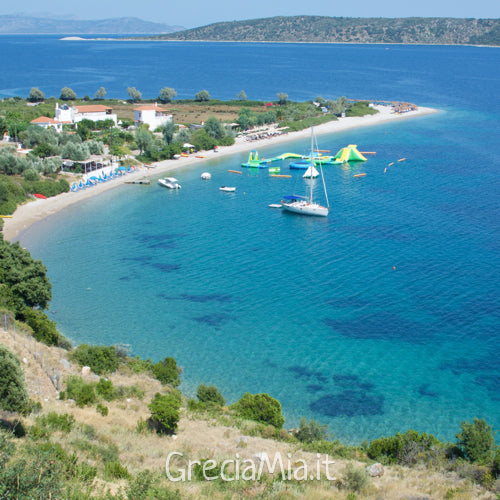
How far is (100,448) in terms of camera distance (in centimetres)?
1875

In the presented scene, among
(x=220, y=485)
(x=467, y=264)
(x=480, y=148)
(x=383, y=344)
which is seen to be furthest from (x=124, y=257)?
(x=480, y=148)

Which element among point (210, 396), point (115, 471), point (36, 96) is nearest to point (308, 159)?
point (210, 396)

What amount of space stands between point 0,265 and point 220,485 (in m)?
24.0

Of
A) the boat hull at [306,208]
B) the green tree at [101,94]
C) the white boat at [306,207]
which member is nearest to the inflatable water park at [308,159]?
the white boat at [306,207]

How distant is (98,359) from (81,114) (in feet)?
247

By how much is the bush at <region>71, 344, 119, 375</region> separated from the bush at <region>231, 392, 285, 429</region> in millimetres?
7016

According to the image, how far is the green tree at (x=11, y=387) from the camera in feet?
64.8

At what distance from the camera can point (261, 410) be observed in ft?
82.6

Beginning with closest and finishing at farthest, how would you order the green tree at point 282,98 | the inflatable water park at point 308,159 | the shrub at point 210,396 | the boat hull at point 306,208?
the shrub at point 210,396 → the boat hull at point 306,208 → the inflatable water park at point 308,159 → the green tree at point 282,98

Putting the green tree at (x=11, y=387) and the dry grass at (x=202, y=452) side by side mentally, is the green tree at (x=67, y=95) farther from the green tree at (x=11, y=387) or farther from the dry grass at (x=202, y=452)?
the green tree at (x=11, y=387)

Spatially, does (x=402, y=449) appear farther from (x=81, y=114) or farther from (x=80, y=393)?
(x=81, y=114)

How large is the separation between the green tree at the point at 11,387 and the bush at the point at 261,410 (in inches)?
374

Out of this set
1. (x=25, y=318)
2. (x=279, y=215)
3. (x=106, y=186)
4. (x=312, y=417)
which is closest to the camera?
(x=312, y=417)

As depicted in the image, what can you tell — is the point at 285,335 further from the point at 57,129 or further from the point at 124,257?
the point at 57,129
